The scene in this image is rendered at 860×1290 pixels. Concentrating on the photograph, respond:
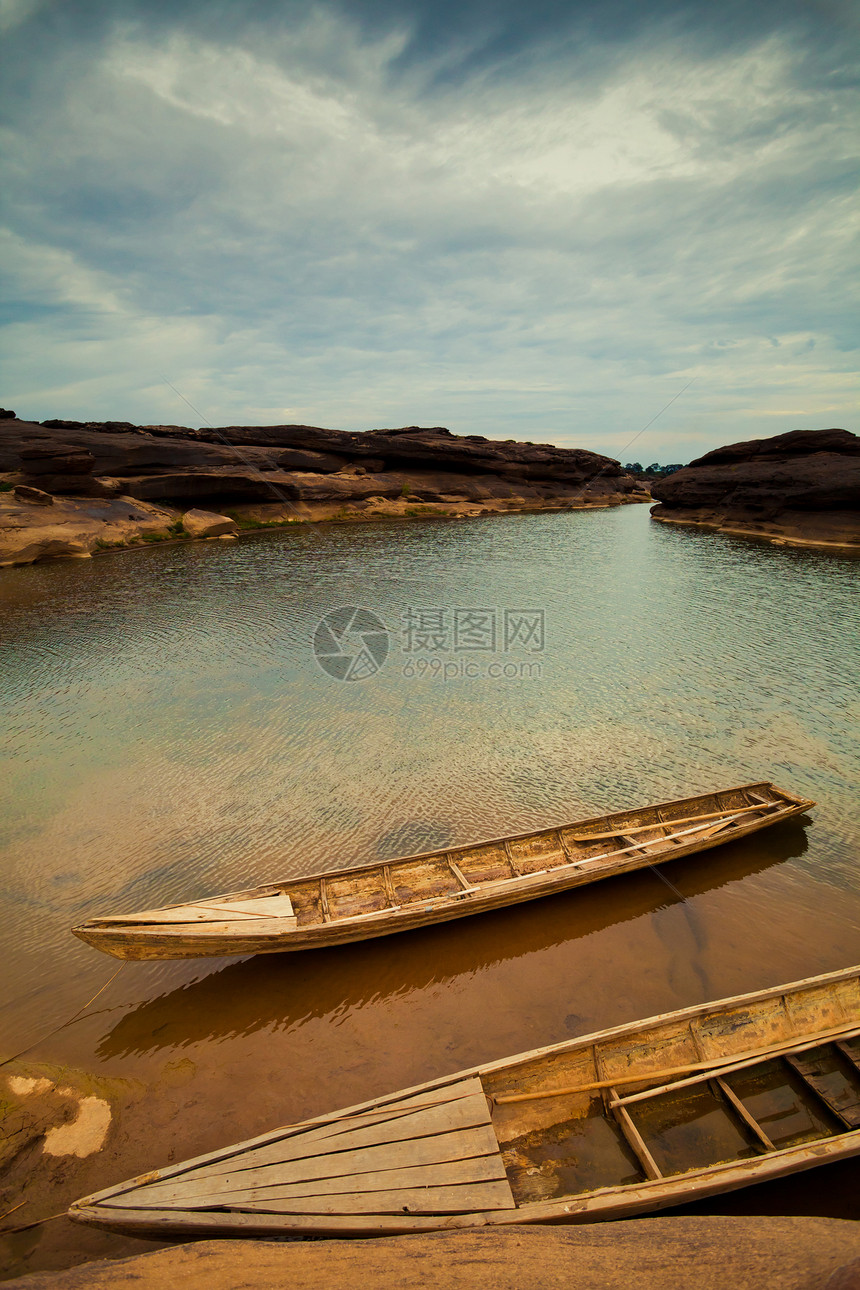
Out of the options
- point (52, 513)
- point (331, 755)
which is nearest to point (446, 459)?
point (52, 513)

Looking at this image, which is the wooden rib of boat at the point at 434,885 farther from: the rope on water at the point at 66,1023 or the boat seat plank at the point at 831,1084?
the boat seat plank at the point at 831,1084

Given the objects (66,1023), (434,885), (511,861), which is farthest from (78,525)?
(511,861)

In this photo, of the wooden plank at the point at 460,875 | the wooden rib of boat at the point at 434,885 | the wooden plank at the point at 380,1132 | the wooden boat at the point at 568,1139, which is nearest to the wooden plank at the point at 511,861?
the wooden rib of boat at the point at 434,885

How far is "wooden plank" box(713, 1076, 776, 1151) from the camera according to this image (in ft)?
17.0

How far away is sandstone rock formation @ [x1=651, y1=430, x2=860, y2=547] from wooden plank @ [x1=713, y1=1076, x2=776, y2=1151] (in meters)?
47.3

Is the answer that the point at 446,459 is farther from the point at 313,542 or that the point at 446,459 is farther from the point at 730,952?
the point at 730,952

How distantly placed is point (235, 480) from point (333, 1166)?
50553mm

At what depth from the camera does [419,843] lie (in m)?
10.6

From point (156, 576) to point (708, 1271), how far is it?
3559 centimetres

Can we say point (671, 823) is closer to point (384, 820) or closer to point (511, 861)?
point (511, 861)

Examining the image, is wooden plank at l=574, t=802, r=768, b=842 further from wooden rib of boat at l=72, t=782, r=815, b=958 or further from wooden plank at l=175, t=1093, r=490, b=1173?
wooden plank at l=175, t=1093, r=490, b=1173

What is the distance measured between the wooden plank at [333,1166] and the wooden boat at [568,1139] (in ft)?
0.04

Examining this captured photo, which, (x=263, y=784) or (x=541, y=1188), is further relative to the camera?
(x=263, y=784)

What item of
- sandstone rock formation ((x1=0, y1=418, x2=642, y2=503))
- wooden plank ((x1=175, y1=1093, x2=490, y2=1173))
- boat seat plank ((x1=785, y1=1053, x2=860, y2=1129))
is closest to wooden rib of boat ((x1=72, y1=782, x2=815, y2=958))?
wooden plank ((x1=175, y1=1093, x2=490, y2=1173))
